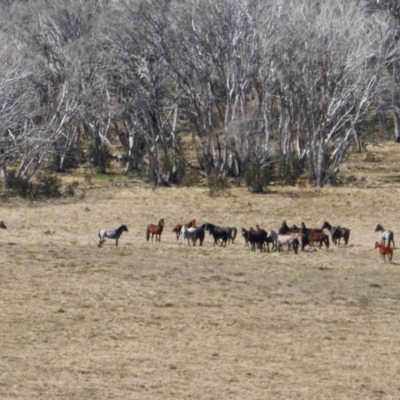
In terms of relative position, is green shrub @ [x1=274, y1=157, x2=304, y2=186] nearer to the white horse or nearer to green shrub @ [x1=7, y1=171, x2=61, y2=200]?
green shrub @ [x1=7, y1=171, x2=61, y2=200]

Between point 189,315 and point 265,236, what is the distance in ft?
21.3

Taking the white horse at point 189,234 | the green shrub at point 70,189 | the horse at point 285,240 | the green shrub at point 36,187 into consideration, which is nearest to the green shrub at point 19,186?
the green shrub at point 36,187

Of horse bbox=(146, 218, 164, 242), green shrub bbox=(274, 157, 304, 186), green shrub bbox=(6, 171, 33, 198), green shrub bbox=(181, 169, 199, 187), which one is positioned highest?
green shrub bbox=(274, 157, 304, 186)

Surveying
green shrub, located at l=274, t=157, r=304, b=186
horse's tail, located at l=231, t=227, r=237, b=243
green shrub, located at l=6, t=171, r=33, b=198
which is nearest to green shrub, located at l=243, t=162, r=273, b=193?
green shrub, located at l=274, t=157, r=304, b=186

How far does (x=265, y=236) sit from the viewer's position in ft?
77.8

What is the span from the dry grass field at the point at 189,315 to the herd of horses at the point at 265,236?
0.29 metres

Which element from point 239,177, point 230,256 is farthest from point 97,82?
point 230,256

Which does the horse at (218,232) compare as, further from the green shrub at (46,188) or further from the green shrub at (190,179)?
the green shrub at (190,179)

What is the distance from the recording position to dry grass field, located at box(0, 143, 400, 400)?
45.1ft

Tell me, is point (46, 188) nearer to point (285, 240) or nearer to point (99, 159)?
point (99, 159)

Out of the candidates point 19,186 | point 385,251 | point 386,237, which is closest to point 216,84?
point 19,186

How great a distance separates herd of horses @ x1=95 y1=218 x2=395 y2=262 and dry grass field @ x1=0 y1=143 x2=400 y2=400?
29 cm

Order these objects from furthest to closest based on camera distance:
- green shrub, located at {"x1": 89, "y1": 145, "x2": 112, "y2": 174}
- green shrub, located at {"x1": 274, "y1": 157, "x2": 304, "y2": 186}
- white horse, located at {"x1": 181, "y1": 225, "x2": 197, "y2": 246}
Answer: green shrub, located at {"x1": 89, "y1": 145, "x2": 112, "y2": 174} < green shrub, located at {"x1": 274, "y1": 157, "x2": 304, "y2": 186} < white horse, located at {"x1": 181, "y1": 225, "x2": 197, "y2": 246}

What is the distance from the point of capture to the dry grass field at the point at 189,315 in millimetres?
13734
